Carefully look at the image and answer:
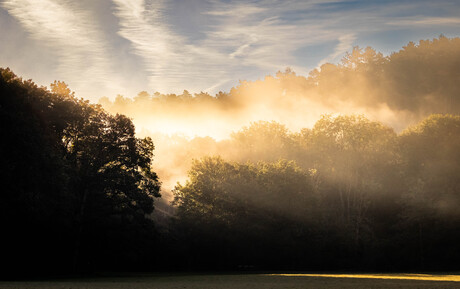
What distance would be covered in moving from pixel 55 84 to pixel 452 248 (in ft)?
228

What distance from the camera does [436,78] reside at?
161500 mm

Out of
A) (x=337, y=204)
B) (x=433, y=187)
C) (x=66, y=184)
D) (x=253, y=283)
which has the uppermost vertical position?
(x=433, y=187)

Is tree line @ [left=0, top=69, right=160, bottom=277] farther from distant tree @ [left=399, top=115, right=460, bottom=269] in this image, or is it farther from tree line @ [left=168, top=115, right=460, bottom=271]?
distant tree @ [left=399, top=115, right=460, bottom=269]

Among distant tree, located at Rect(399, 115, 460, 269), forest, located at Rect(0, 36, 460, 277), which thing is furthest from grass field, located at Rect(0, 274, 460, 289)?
distant tree, located at Rect(399, 115, 460, 269)

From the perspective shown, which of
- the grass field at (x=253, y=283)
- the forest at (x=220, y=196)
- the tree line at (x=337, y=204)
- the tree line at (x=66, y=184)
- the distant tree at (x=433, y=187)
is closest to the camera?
the grass field at (x=253, y=283)

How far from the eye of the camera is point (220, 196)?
79.6 m

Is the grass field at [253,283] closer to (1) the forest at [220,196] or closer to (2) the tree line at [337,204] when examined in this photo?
(1) the forest at [220,196]

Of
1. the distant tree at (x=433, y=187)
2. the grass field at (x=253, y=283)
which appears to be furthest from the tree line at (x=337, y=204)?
the grass field at (x=253, y=283)

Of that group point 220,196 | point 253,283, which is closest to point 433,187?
point 220,196

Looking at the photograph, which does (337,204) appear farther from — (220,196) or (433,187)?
(220,196)

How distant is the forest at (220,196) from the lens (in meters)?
48.5

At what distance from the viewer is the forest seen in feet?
159

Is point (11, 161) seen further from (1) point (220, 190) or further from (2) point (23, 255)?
(1) point (220, 190)

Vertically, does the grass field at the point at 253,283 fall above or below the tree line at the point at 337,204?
below
